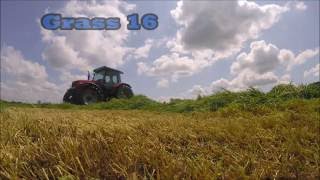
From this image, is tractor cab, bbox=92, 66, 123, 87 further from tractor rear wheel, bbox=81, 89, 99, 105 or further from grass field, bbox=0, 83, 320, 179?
grass field, bbox=0, 83, 320, 179

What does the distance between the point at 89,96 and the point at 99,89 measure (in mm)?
658

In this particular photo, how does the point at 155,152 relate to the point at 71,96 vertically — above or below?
below

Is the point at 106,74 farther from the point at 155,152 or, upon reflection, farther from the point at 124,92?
the point at 155,152

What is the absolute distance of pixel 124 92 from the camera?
64.8 ft

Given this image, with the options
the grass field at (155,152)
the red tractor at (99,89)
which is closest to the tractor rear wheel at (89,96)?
the red tractor at (99,89)

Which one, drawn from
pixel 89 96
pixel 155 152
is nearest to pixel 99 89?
pixel 89 96

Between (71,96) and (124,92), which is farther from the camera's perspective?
(124,92)

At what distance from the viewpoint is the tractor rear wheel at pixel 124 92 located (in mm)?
19261

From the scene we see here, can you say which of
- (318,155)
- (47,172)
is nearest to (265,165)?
(318,155)

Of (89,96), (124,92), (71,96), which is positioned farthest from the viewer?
(124,92)

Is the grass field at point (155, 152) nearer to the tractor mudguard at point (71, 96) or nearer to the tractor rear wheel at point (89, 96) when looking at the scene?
the tractor rear wheel at point (89, 96)

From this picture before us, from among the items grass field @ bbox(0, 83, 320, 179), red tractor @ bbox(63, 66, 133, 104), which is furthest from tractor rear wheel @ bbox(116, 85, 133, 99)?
grass field @ bbox(0, 83, 320, 179)

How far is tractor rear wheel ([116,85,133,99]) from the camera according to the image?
19.3 m

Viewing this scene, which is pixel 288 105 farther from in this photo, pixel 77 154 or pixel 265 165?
pixel 77 154
